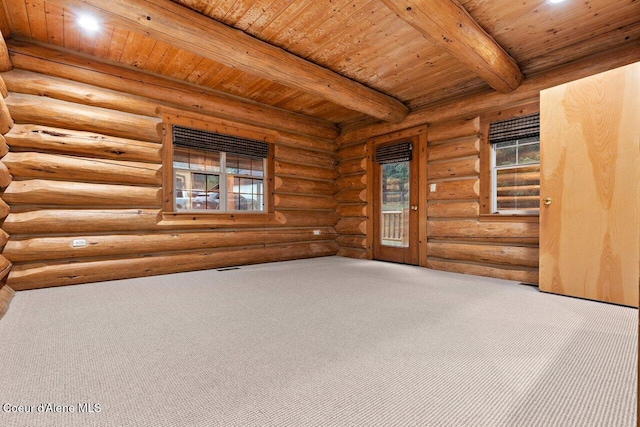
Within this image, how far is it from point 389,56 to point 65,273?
460cm

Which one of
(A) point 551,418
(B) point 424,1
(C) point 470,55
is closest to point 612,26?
(C) point 470,55

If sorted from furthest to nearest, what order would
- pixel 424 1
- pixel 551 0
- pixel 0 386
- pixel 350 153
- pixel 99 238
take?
1. pixel 350 153
2. pixel 99 238
3. pixel 551 0
4. pixel 424 1
5. pixel 0 386

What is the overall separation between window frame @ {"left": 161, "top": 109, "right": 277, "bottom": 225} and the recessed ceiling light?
1188 mm

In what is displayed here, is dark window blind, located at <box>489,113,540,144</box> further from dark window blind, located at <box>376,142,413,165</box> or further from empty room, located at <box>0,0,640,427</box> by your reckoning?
dark window blind, located at <box>376,142,413,165</box>

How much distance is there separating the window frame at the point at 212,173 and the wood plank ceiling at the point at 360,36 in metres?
0.59

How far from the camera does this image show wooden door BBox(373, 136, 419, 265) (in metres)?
4.99

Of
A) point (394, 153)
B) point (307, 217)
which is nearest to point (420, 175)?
point (394, 153)

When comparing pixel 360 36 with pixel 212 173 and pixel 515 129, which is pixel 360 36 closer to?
pixel 515 129

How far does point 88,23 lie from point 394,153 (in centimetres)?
440

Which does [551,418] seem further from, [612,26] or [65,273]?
[65,273]

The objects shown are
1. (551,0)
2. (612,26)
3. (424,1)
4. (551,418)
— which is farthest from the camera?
(612,26)

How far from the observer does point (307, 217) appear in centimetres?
579

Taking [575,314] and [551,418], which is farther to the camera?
[575,314]

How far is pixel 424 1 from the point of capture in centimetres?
240
